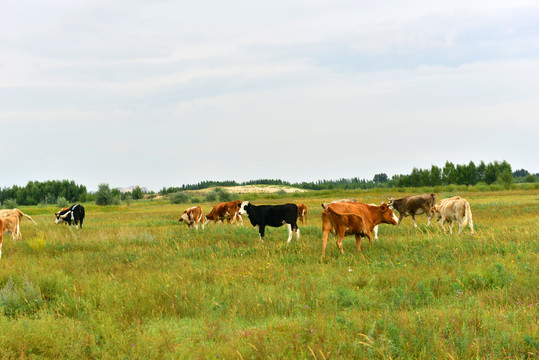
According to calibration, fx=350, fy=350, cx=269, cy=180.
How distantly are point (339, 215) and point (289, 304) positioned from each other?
16.6ft

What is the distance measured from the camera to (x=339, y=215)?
35.6 feet

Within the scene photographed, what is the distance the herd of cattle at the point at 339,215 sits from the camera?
10.9m

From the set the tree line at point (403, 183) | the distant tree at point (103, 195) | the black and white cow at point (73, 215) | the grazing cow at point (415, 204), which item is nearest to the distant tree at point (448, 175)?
the tree line at point (403, 183)

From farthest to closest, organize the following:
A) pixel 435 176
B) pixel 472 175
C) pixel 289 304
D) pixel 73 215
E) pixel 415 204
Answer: pixel 472 175 → pixel 435 176 → pixel 73 215 → pixel 415 204 → pixel 289 304

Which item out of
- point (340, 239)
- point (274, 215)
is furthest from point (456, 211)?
point (274, 215)

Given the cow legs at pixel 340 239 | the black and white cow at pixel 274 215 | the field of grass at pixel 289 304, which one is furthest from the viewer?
the black and white cow at pixel 274 215

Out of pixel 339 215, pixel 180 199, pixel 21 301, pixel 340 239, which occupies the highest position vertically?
pixel 339 215

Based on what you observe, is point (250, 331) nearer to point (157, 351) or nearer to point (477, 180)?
point (157, 351)

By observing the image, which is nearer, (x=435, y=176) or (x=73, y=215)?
(x=73, y=215)

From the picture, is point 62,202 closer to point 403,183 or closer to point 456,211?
point 456,211

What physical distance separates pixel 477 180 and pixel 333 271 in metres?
133

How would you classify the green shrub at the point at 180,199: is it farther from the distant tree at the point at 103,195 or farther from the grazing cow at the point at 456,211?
the grazing cow at the point at 456,211

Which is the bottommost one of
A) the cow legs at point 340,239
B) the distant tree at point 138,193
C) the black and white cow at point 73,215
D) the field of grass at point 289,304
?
the field of grass at point 289,304

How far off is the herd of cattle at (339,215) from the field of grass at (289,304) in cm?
79
